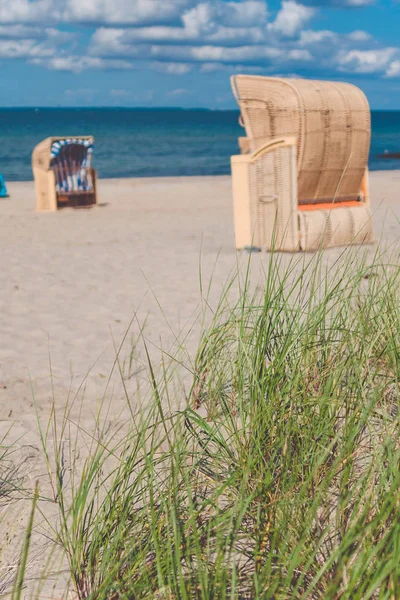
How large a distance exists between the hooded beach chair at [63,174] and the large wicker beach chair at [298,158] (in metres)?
5.19

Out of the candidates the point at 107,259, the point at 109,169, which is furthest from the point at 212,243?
the point at 109,169

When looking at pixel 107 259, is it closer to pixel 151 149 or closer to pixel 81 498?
pixel 81 498

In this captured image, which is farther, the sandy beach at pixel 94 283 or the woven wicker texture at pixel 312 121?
the woven wicker texture at pixel 312 121

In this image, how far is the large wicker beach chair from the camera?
623 cm

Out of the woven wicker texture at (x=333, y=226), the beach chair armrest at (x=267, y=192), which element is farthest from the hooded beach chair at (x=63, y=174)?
the woven wicker texture at (x=333, y=226)

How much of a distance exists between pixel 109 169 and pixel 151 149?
11.7 metres

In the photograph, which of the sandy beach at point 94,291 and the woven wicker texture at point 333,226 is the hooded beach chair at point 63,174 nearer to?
the sandy beach at point 94,291

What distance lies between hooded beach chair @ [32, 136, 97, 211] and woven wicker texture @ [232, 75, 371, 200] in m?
5.33

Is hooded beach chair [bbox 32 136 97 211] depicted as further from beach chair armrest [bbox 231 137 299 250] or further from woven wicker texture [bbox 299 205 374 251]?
woven wicker texture [bbox 299 205 374 251]

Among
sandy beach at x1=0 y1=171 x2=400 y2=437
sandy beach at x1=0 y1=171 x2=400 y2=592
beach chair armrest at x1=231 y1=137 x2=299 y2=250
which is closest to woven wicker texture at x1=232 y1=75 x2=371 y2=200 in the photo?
beach chair armrest at x1=231 y1=137 x2=299 y2=250

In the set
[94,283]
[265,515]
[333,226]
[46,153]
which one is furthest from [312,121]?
[46,153]

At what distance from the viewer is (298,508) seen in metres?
1.60

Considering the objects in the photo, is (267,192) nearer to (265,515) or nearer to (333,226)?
(333,226)

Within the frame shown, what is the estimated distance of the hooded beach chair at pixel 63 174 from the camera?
36.6ft
